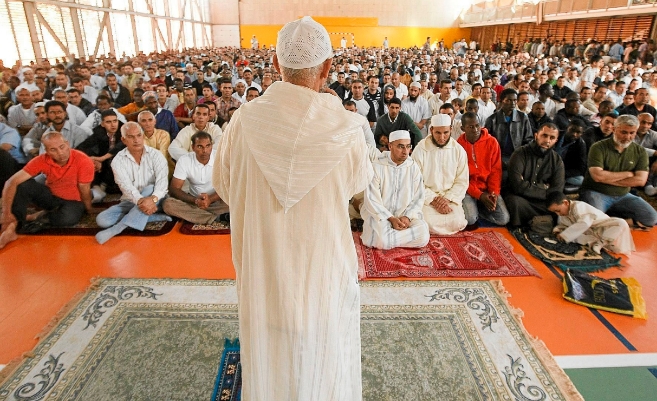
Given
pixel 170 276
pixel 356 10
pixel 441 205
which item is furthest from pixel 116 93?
pixel 356 10

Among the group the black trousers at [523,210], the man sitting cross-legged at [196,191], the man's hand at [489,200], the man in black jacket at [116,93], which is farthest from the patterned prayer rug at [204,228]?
the man in black jacket at [116,93]

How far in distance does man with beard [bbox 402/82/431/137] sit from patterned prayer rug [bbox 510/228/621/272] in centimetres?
321

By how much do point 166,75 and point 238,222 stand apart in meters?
9.42

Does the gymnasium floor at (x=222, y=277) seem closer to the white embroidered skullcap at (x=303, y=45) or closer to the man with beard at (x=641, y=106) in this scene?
the white embroidered skullcap at (x=303, y=45)

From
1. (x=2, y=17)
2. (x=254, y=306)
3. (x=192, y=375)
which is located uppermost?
(x=2, y=17)

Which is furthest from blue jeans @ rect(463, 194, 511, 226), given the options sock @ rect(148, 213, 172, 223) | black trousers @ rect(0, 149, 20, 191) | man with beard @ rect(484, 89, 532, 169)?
black trousers @ rect(0, 149, 20, 191)

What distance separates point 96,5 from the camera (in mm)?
13594

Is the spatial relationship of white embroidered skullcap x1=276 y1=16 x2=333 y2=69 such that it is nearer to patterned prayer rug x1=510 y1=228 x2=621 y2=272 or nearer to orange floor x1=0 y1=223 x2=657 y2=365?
orange floor x1=0 y1=223 x2=657 y2=365

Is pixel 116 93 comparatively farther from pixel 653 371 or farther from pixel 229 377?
pixel 653 371

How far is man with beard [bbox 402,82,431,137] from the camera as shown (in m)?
6.51

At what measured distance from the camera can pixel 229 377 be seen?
2.04 meters

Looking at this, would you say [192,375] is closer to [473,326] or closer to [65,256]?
[473,326]

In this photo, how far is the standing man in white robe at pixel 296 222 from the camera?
110 centimetres

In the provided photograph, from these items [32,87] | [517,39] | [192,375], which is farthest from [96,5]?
[517,39]
